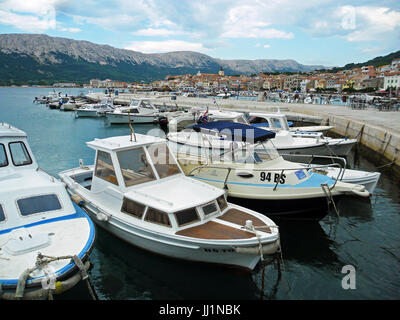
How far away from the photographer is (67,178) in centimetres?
1047

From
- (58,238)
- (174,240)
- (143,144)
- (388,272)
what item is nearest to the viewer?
(58,238)

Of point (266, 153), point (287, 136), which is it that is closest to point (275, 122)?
point (287, 136)

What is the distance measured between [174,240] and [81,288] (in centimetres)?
236

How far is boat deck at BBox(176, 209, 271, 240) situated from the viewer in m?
6.52

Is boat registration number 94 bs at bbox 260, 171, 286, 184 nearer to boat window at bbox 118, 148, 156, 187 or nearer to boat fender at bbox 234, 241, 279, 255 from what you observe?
Result: boat fender at bbox 234, 241, 279, 255

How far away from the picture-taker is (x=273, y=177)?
948cm

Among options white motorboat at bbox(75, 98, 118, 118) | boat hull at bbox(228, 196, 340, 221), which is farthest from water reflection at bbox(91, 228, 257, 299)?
white motorboat at bbox(75, 98, 118, 118)

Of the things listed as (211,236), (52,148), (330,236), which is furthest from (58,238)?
(52,148)

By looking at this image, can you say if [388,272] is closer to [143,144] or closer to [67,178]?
[143,144]

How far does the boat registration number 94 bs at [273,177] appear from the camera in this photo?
938cm

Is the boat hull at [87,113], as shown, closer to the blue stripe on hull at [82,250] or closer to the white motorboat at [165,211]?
the white motorboat at [165,211]

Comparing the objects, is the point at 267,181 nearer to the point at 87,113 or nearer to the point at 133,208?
the point at 133,208

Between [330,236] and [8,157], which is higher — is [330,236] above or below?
below
